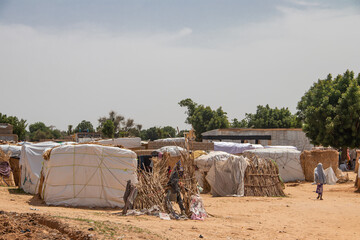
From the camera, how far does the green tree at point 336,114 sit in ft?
103

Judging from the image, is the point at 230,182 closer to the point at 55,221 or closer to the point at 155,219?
the point at 155,219

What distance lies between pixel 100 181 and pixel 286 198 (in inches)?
311

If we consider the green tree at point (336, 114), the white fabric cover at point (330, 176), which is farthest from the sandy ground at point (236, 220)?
the green tree at point (336, 114)

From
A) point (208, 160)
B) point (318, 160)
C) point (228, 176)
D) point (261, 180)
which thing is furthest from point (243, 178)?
point (318, 160)

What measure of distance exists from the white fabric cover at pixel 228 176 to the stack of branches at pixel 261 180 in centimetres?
25

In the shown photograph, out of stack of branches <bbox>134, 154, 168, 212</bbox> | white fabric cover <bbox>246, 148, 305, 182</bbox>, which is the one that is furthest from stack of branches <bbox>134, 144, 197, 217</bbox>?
white fabric cover <bbox>246, 148, 305, 182</bbox>

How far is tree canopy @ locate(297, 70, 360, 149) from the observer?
3148cm

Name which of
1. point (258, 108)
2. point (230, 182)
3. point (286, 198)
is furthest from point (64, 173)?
point (258, 108)

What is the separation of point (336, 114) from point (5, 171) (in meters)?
22.1

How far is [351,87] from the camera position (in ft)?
104

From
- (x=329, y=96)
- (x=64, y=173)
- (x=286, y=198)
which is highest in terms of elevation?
(x=329, y=96)

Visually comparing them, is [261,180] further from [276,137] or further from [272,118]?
[272,118]

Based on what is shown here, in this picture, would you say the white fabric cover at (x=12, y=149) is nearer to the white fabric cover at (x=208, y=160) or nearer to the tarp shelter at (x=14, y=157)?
the tarp shelter at (x=14, y=157)

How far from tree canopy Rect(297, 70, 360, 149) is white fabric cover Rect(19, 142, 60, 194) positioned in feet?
65.9
